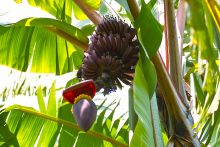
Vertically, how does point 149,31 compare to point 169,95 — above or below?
above

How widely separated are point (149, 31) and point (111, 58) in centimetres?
15

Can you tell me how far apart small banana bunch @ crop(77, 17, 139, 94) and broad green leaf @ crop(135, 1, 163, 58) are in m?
0.03

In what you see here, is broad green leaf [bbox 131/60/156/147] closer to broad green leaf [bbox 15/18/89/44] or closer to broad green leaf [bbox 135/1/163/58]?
broad green leaf [bbox 135/1/163/58]

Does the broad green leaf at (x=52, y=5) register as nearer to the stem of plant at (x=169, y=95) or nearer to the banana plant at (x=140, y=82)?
the banana plant at (x=140, y=82)

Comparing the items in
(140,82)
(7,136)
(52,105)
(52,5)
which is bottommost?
(7,136)

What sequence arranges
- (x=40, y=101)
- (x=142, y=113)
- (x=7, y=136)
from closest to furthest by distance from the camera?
(x=142, y=113)
(x=40, y=101)
(x=7, y=136)

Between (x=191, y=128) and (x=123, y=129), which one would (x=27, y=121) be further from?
(x=191, y=128)

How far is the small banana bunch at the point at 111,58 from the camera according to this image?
121 cm

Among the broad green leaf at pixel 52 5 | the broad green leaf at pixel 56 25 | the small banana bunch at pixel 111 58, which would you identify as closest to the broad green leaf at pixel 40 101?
the broad green leaf at pixel 56 25

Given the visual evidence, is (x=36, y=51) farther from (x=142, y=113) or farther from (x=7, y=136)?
(x=142, y=113)

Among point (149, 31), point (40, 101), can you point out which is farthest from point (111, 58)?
point (40, 101)

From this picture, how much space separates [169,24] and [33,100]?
623 millimetres

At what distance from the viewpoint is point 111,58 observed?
1198 millimetres

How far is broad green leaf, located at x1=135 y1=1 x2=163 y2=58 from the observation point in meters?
1.22
